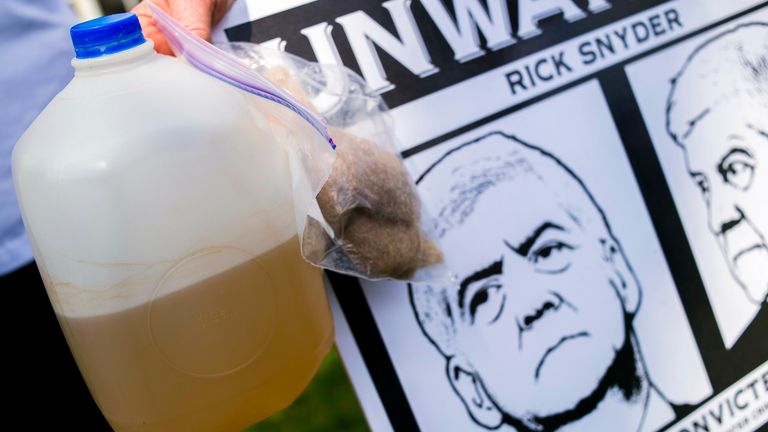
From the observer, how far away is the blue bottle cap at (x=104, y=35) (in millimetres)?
788

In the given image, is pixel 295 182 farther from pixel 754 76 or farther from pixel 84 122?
pixel 754 76

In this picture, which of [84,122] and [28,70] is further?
[28,70]

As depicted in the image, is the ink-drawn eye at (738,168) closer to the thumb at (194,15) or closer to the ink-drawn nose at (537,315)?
the ink-drawn nose at (537,315)

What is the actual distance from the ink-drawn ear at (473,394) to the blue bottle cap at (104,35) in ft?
2.14

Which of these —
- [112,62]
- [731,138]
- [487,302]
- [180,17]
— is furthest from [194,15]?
[731,138]

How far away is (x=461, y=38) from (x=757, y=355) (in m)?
0.79

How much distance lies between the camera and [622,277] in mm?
1261

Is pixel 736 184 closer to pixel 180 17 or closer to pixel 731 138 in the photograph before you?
pixel 731 138

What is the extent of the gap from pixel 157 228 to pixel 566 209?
0.70 metres

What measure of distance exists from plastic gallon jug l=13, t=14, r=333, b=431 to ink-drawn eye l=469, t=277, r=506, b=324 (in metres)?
0.35

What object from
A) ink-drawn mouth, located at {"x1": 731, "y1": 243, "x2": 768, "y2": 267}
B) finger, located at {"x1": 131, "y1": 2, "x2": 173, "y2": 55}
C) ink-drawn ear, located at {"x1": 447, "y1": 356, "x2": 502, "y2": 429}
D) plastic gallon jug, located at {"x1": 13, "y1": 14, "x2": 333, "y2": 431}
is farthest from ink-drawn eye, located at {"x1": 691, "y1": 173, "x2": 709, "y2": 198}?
finger, located at {"x1": 131, "y1": 2, "x2": 173, "y2": 55}

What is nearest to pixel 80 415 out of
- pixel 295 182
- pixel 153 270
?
pixel 153 270

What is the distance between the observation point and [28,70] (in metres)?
0.98

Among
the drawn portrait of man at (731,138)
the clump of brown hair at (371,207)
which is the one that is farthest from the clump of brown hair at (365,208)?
the drawn portrait of man at (731,138)
